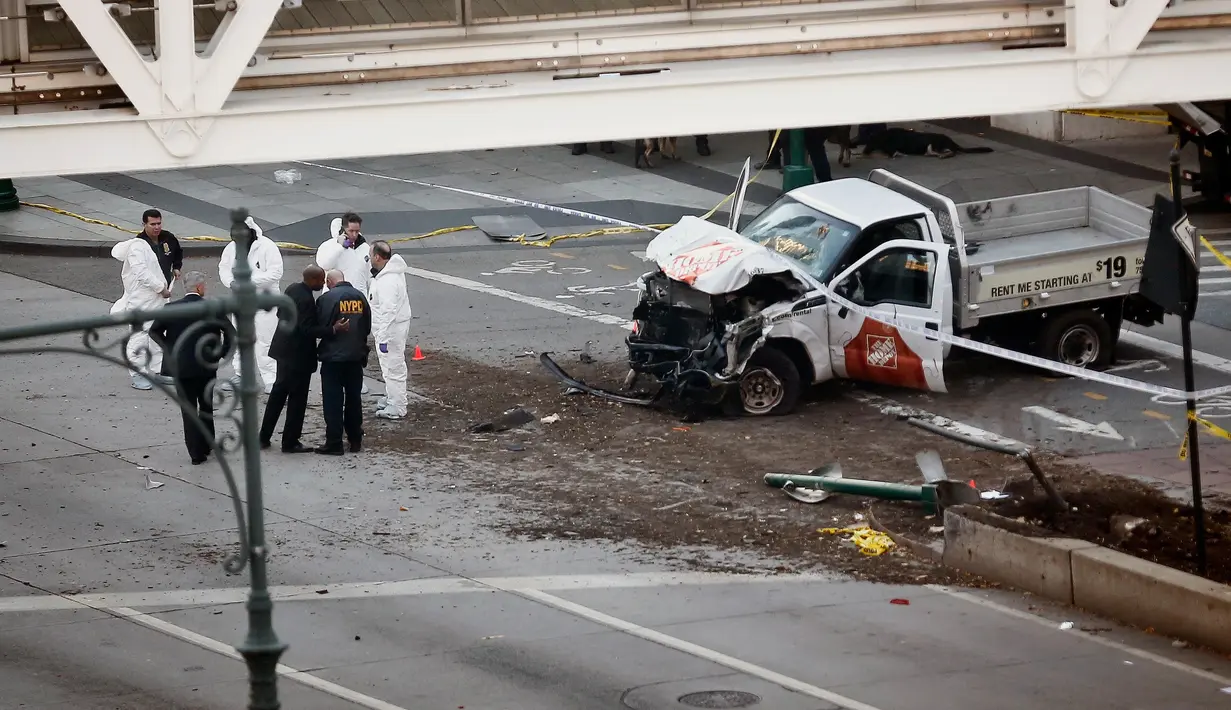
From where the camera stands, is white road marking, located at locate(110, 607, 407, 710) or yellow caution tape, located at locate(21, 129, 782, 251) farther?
yellow caution tape, located at locate(21, 129, 782, 251)

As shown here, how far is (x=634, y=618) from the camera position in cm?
1048

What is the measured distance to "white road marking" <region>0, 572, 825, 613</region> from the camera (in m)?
10.8

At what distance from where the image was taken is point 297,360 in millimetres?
13898

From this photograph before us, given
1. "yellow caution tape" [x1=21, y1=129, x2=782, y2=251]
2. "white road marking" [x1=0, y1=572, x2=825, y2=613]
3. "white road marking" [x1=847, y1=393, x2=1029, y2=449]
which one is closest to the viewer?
"white road marking" [x1=0, y1=572, x2=825, y2=613]

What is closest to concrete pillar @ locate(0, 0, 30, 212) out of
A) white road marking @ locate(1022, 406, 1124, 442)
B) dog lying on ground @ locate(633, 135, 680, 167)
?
white road marking @ locate(1022, 406, 1124, 442)

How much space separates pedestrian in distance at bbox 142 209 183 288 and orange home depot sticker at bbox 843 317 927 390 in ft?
20.9

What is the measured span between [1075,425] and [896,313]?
1804mm

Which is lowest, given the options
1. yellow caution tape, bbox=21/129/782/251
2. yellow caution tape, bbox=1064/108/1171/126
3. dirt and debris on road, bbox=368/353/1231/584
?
dirt and debris on road, bbox=368/353/1231/584

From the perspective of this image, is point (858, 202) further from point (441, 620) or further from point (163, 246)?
point (441, 620)

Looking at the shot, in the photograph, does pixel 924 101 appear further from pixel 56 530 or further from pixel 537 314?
pixel 537 314

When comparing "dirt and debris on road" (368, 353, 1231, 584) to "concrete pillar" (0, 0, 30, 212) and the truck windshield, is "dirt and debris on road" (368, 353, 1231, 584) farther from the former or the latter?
"concrete pillar" (0, 0, 30, 212)

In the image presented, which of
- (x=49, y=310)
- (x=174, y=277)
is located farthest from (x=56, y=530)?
(x=49, y=310)

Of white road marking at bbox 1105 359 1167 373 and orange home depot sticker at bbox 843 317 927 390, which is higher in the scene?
orange home depot sticker at bbox 843 317 927 390

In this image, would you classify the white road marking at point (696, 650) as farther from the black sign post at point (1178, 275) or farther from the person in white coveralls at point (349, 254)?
the person in white coveralls at point (349, 254)
